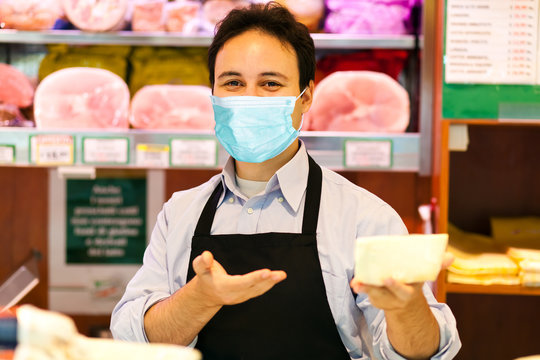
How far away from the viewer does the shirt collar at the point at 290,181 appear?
1597 mm

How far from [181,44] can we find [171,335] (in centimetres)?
116

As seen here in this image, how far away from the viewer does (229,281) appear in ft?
3.84

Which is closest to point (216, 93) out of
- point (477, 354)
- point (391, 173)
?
point (391, 173)

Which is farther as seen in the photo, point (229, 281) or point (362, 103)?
point (362, 103)

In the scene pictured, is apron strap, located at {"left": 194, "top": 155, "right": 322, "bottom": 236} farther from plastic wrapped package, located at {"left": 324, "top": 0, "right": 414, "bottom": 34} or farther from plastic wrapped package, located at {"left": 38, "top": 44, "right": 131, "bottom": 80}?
plastic wrapped package, located at {"left": 38, "top": 44, "right": 131, "bottom": 80}

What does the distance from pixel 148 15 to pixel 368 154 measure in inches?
37.7

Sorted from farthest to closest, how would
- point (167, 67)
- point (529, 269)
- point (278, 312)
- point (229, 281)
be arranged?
point (167, 67) < point (529, 269) < point (278, 312) < point (229, 281)

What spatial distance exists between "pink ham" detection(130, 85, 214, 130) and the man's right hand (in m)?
1.09

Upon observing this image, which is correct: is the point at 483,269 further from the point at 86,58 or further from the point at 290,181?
the point at 86,58

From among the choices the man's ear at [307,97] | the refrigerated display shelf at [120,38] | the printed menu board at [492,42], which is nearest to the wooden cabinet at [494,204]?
the printed menu board at [492,42]

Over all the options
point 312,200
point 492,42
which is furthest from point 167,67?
point 492,42

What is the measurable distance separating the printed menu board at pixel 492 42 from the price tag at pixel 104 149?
1.15 m

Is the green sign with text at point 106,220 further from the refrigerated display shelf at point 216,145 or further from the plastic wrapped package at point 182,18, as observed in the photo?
the plastic wrapped package at point 182,18

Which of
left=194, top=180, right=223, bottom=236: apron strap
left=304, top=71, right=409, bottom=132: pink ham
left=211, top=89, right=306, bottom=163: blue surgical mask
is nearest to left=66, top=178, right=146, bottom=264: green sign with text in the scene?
left=304, top=71, right=409, bottom=132: pink ham
